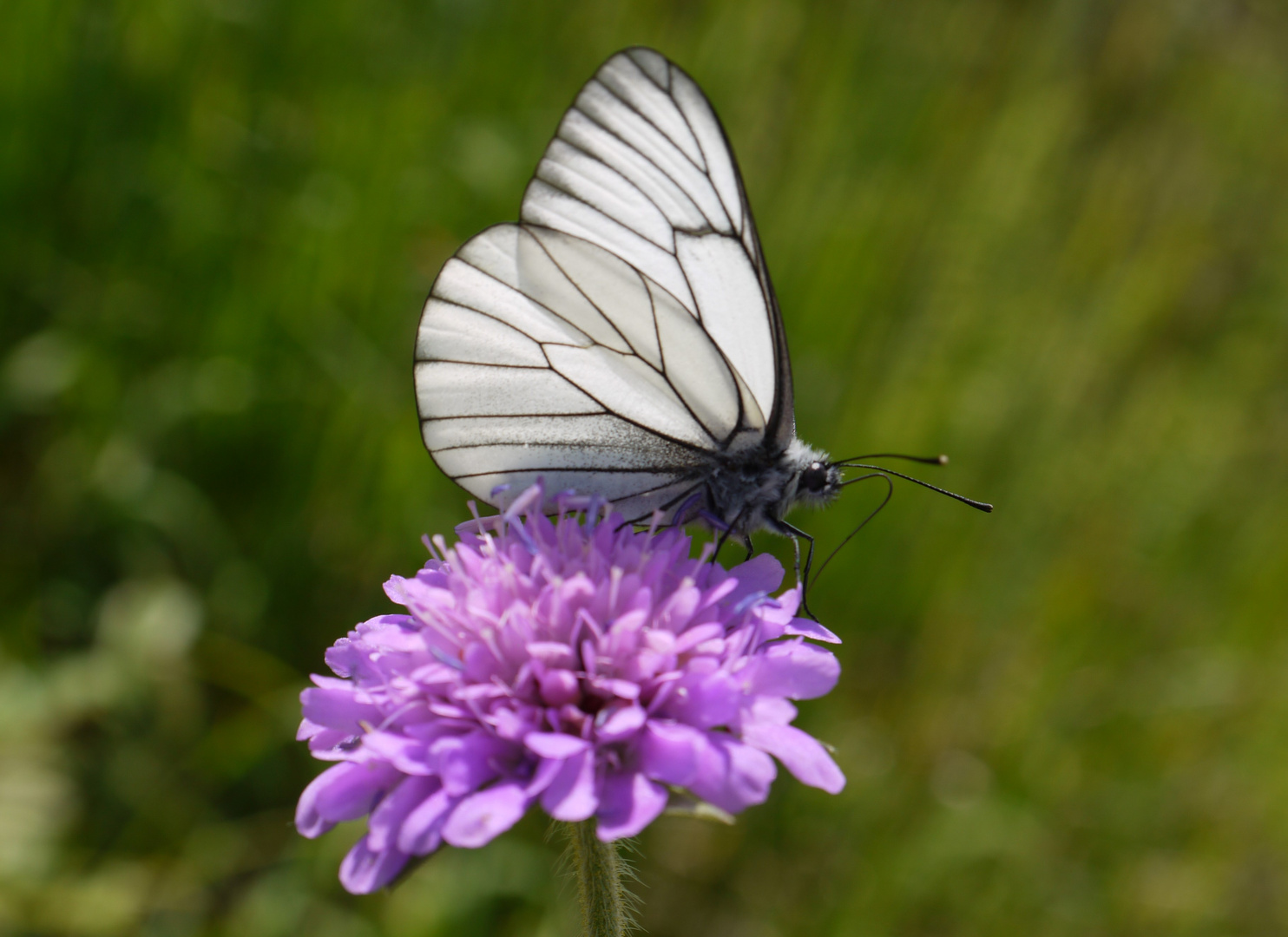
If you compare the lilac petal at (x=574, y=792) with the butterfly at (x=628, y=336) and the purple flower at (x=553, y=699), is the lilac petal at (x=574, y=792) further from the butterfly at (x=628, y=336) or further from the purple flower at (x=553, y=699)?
the butterfly at (x=628, y=336)

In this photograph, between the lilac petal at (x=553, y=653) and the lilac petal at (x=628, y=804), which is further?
the lilac petal at (x=553, y=653)

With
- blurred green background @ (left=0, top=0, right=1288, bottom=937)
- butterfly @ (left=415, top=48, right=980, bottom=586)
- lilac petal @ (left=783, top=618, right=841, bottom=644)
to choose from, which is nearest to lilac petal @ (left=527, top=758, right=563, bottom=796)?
lilac petal @ (left=783, top=618, right=841, bottom=644)

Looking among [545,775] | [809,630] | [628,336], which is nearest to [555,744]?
[545,775]

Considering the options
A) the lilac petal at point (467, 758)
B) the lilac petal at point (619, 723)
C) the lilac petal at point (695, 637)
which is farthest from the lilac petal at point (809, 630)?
the lilac petal at point (467, 758)

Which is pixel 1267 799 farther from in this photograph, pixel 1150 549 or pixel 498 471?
pixel 498 471

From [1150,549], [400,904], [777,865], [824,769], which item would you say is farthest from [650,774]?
[1150,549]

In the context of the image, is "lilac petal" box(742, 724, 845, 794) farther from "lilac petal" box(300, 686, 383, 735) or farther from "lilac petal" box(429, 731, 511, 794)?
"lilac petal" box(300, 686, 383, 735)
